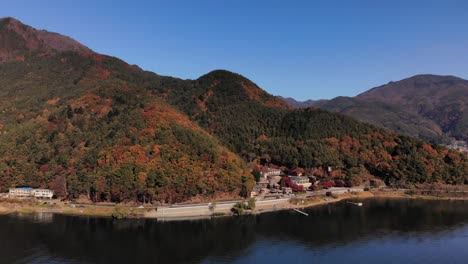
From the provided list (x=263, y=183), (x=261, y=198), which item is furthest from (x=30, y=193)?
(x=263, y=183)

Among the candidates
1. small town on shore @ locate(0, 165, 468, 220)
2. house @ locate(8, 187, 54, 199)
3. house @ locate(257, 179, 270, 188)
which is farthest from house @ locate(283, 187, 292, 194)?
house @ locate(8, 187, 54, 199)

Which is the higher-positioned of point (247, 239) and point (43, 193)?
point (43, 193)

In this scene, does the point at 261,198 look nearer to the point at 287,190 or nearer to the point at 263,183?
the point at 287,190

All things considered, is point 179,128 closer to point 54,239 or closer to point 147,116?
point 147,116

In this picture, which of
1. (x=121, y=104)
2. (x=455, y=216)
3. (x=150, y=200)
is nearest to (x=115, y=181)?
(x=150, y=200)

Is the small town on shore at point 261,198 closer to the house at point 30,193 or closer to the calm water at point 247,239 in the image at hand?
the house at point 30,193

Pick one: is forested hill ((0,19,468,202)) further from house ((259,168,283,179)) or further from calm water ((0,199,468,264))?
calm water ((0,199,468,264))
